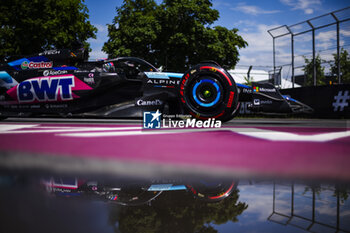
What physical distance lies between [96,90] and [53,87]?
90 cm

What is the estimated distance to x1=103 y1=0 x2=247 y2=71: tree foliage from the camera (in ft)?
65.9

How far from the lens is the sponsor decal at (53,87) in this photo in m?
5.58

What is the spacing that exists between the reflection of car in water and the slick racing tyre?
10.2 ft

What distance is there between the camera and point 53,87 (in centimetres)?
561

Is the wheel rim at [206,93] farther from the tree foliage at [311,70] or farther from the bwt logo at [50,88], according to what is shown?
the tree foliage at [311,70]

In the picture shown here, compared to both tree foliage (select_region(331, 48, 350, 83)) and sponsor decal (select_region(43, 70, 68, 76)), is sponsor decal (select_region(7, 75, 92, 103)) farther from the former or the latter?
tree foliage (select_region(331, 48, 350, 83))

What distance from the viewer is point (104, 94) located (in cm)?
551

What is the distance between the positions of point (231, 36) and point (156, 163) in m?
23.0

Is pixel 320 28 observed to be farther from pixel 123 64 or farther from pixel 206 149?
pixel 206 149

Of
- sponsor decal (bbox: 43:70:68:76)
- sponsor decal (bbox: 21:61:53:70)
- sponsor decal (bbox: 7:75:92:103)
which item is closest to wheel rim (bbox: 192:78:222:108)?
sponsor decal (bbox: 7:75:92:103)

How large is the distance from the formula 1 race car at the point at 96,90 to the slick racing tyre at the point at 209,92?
0.13ft

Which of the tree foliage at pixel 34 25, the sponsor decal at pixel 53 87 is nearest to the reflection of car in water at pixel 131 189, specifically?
the sponsor decal at pixel 53 87

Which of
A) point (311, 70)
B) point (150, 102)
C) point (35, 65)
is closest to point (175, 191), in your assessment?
point (150, 102)

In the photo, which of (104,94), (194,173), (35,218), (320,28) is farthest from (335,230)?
(320,28)
